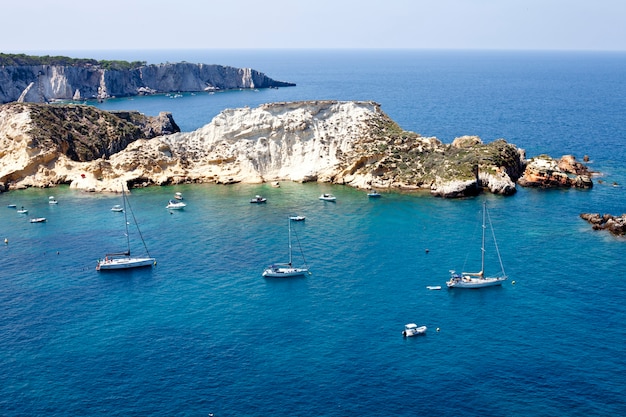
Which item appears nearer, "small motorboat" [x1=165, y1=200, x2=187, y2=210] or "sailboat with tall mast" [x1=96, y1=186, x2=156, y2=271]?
"sailboat with tall mast" [x1=96, y1=186, x2=156, y2=271]

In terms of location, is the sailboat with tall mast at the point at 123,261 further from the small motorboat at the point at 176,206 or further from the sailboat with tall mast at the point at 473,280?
the sailboat with tall mast at the point at 473,280

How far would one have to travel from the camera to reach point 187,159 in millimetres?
120625

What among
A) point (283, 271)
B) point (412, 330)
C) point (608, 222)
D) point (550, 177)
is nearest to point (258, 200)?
point (283, 271)

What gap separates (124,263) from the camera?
260 ft

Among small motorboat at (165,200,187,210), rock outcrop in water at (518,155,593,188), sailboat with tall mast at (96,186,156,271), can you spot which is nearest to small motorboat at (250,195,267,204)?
small motorboat at (165,200,187,210)

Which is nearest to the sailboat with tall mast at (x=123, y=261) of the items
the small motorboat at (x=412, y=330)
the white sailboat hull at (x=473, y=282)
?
the small motorboat at (x=412, y=330)

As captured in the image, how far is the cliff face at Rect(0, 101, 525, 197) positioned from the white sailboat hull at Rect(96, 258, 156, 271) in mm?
35581

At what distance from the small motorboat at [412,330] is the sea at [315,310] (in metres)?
0.56

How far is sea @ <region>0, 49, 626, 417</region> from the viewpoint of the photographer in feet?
170

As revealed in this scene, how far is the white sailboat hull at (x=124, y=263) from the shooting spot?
78812 mm

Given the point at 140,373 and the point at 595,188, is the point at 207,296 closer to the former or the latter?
the point at 140,373

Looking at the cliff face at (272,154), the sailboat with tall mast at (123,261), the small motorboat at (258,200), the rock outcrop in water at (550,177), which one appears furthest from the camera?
the cliff face at (272,154)

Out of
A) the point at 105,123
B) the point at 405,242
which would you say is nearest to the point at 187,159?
the point at 105,123

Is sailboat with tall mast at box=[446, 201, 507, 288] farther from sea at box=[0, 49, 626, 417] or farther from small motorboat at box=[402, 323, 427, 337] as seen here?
small motorboat at box=[402, 323, 427, 337]
